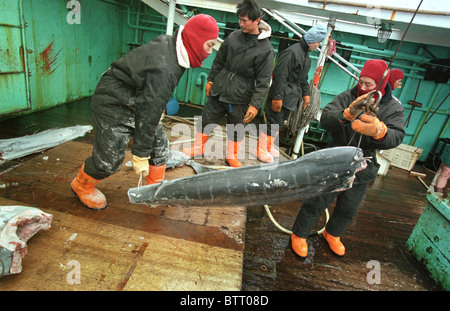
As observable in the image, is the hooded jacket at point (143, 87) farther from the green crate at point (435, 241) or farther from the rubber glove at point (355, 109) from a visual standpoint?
the green crate at point (435, 241)

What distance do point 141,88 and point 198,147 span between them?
164cm

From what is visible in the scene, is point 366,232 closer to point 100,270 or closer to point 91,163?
point 100,270

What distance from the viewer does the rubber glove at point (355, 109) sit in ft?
5.45

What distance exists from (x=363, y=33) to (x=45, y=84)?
22.5 ft

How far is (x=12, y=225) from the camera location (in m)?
1.50

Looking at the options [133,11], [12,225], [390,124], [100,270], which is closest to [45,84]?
[133,11]

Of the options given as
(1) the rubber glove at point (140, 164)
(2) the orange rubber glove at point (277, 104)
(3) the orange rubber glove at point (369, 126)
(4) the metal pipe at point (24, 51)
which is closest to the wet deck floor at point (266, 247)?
(1) the rubber glove at point (140, 164)

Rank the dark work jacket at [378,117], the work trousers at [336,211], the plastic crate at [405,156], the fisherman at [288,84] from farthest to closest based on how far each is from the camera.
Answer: the plastic crate at [405,156]
the fisherman at [288,84]
the work trousers at [336,211]
the dark work jacket at [378,117]

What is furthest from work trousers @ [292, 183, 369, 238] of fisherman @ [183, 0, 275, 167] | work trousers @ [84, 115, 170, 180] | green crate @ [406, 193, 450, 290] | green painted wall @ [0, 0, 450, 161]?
green painted wall @ [0, 0, 450, 161]

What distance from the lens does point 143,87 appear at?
1.68 m

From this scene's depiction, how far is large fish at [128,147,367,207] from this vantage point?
1615 millimetres

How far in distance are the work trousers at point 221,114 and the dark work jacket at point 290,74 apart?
0.52 metres

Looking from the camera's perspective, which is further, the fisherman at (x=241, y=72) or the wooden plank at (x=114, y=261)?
the fisherman at (x=241, y=72)

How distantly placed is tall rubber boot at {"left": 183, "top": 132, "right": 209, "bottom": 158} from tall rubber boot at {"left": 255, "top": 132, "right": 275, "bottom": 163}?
0.87 meters
